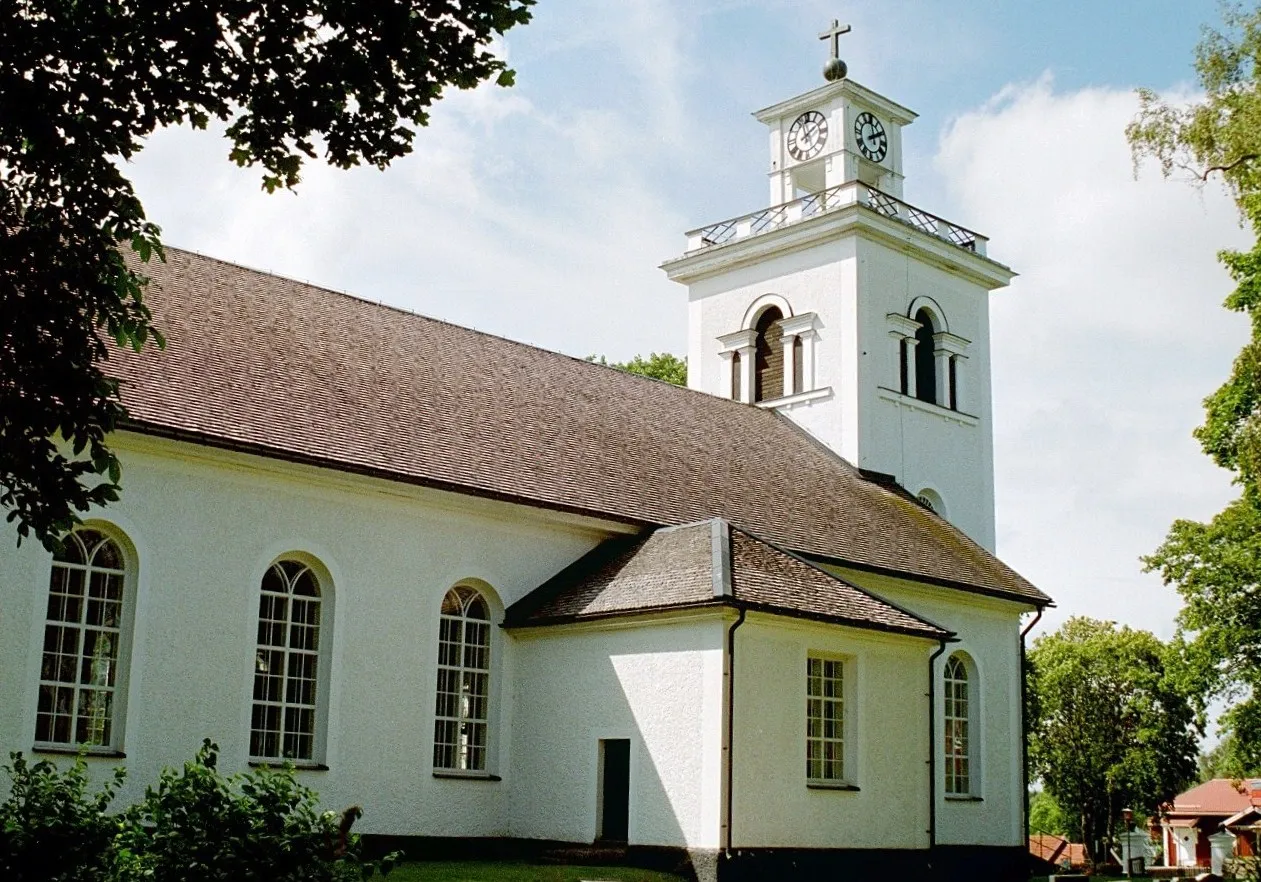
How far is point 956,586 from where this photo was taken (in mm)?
29422

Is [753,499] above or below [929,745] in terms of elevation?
above

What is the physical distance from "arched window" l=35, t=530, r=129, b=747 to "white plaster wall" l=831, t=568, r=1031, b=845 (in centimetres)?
1376

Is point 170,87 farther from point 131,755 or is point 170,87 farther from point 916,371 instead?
point 916,371

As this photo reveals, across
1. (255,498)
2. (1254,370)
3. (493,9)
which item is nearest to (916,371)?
(1254,370)

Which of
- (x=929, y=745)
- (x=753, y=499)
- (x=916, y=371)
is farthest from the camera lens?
(x=916, y=371)

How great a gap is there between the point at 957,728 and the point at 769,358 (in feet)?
35.6

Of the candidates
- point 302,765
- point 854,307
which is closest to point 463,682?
point 302,765

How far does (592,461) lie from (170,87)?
15790 millimetres

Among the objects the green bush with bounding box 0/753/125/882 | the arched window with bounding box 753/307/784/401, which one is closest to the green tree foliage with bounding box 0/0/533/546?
the green bush with bounding box 0/753/125/882

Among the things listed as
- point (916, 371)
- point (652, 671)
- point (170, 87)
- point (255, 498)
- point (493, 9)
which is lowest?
point (652, 671)

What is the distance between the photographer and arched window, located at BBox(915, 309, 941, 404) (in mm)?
36500

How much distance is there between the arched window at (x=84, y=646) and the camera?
61.7 feet

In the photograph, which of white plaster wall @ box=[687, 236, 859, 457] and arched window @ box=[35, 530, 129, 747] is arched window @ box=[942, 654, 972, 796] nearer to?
white plaster wall @ box=[687, 236, 859, 457]

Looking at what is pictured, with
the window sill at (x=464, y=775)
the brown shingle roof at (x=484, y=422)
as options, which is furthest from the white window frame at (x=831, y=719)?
the window sill at (x=464, y=775)
